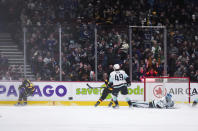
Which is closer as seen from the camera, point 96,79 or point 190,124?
point 190,124

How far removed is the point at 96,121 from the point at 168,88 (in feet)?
14.9

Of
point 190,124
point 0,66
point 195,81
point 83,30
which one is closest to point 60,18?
point 83,30

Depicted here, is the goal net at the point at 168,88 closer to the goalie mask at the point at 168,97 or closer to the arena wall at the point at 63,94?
the arena wall at the point at 63,94

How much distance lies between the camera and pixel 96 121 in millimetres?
8703

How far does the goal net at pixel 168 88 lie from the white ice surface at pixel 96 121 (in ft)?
5.63

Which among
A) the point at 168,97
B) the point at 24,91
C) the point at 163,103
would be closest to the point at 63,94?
the point at 24,91

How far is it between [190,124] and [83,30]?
19.9 feet

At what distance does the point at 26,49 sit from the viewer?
12.8 m

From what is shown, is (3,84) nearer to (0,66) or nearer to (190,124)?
(0,66)

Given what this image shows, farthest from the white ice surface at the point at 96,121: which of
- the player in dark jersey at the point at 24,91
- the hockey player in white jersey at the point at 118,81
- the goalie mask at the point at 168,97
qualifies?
the player in dark jersey at the point at 24,91

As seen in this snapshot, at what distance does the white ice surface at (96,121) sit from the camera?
7617mm

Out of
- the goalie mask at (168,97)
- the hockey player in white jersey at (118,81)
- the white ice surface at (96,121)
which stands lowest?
the white ice surface at (96,121)

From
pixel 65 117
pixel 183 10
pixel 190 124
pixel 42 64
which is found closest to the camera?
pixel 190 124

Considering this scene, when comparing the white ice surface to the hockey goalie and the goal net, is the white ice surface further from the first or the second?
the goal net
